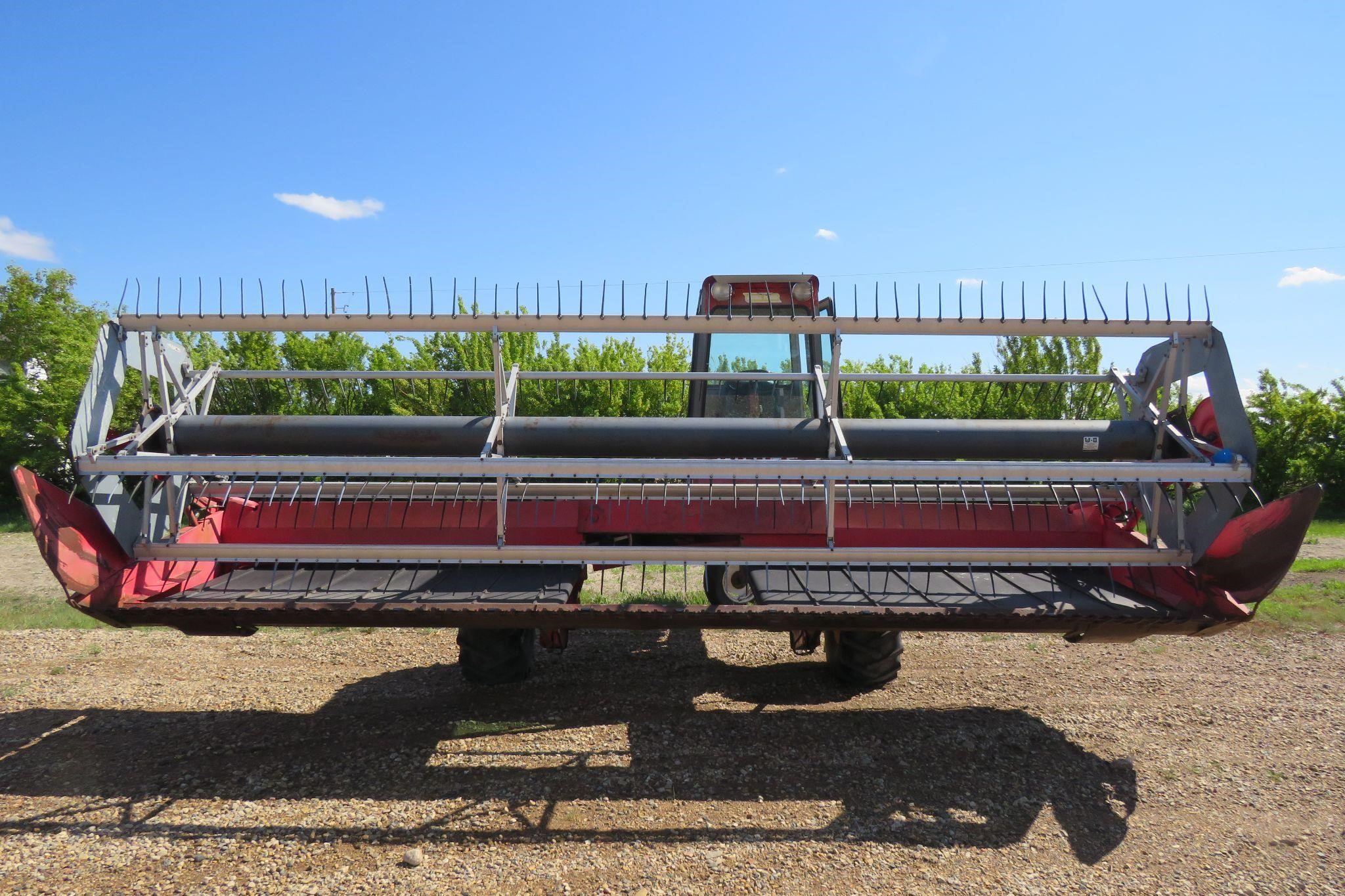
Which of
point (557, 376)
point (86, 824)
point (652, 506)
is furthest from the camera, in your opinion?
point (557, 376)

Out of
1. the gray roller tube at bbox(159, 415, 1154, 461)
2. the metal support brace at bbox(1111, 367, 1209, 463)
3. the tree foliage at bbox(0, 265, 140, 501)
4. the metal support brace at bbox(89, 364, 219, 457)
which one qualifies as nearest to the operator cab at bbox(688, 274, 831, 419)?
the gray roller tube at bbox(159, 415, 1154, 461)

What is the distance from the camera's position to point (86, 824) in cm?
299

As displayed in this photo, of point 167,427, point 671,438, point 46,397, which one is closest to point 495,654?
point 671,438

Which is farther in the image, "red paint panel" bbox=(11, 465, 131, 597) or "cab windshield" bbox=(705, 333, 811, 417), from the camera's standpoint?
"cab windshield" bbox=(705, 333, 811, 417)

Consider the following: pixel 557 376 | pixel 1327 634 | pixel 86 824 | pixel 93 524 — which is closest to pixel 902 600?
pixel 557 376

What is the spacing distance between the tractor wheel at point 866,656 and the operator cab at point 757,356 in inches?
63.5

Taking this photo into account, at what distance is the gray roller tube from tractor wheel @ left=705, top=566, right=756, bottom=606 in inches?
30.0

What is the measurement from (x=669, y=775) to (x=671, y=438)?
5.36 feet

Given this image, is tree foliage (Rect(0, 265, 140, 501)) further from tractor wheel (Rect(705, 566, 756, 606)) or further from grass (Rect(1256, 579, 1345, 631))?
grass (Rect(1256, 579, 1345, 631))

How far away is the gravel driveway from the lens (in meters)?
2.75

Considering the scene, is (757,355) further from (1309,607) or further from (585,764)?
(1309,607)

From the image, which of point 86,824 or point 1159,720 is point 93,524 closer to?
point 86,824

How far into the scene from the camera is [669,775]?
137 inches

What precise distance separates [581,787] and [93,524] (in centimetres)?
256
